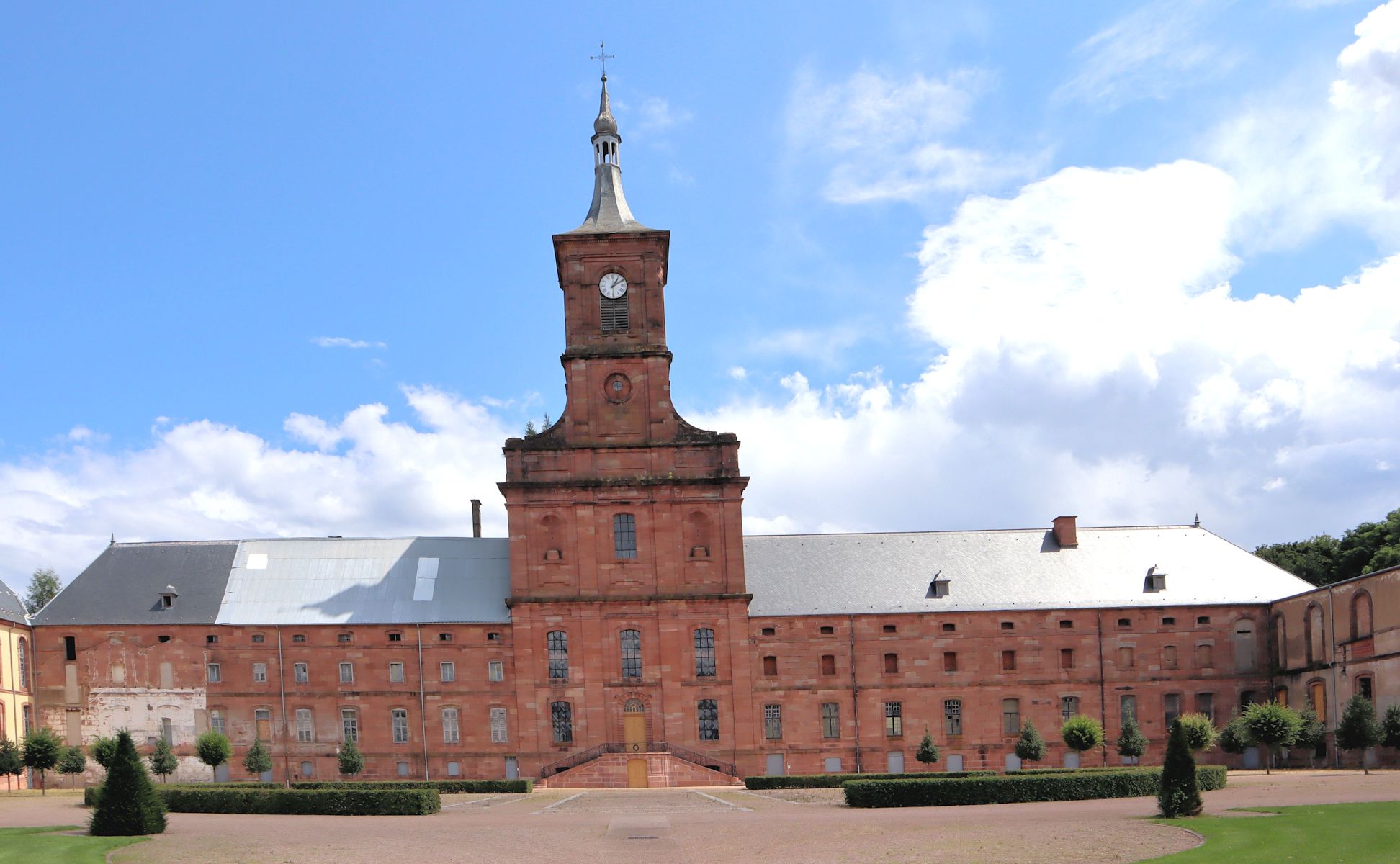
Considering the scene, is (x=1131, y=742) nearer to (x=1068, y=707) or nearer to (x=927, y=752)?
(x=1068, y=707)

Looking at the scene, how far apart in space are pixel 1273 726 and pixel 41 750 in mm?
47829

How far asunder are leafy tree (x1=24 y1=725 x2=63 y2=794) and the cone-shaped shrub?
2069 cm

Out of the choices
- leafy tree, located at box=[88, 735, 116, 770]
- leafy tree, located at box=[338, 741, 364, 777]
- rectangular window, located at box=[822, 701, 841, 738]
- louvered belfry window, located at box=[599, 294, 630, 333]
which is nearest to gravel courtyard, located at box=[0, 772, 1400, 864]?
leafy tree, located at box=[88, 735, 116, 770]

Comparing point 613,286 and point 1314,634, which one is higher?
point 613,286

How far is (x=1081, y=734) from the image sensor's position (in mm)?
53375

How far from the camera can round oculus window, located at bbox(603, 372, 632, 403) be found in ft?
195

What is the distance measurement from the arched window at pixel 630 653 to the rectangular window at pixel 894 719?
11.6m

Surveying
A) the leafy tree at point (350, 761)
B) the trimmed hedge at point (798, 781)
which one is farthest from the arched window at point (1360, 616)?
the leafy tree at point (350, 761)

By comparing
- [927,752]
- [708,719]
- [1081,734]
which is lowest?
[927,752]

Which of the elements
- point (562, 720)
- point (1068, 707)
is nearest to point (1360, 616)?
point (1068, 707)

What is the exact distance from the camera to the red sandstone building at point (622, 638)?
57.5 meters

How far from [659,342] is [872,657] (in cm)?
1776

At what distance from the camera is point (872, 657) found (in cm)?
5988

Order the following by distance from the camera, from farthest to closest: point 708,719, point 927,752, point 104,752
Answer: point 708,719 < point 927,752 < point 104,752
